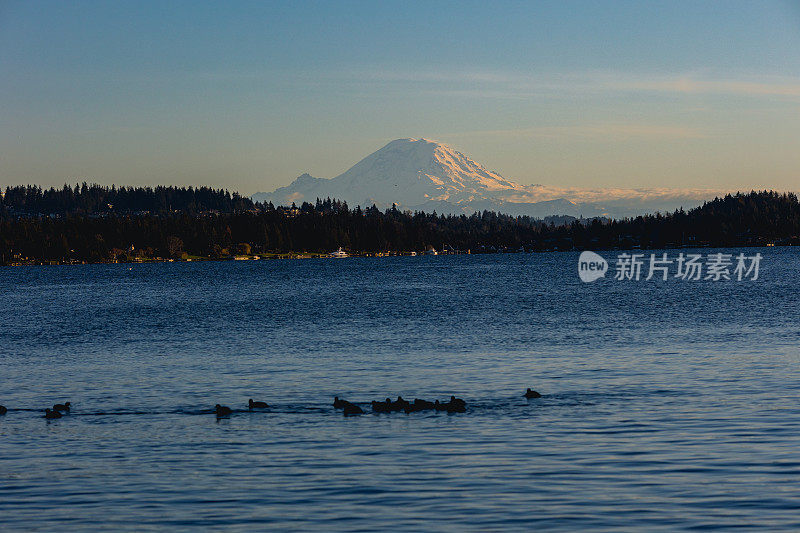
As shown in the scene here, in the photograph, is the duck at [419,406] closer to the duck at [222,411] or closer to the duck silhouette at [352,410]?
the duck silhouette at [352,410]

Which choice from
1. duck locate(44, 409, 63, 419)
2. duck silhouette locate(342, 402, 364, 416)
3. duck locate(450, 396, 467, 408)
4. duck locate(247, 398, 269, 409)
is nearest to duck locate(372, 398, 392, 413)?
duck silhouette locate(342, 402, 364, 416)

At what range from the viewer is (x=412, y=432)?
36.1 metres

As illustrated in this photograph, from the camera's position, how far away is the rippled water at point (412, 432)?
2550 centimetres

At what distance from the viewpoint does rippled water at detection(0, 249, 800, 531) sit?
83.7 feet

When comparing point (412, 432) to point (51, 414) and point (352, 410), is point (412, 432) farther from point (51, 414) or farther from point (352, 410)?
point (51, 414)

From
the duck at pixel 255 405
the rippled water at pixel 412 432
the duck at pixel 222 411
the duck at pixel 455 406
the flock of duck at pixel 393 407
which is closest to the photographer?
the rippled water at pixel 412 432

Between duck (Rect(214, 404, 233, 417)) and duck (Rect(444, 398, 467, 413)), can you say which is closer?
duck (Rect(444, 398, 467, 413))

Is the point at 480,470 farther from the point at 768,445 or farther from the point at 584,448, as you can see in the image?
the point at 768,445

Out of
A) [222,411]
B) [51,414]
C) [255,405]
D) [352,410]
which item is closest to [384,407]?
[352,410]

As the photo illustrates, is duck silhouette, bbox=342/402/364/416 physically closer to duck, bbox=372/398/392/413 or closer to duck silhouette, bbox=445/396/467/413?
duck, bbox=372/398/392/413

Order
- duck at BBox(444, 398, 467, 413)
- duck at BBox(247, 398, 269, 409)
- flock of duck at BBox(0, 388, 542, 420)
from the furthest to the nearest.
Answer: duck at BBox(247, 398, 269, 409) < flock of duck at BBox(0, 388, 542, 420) < duck at BBox(444, 398, 467, 413)

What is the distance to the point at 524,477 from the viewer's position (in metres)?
28.5

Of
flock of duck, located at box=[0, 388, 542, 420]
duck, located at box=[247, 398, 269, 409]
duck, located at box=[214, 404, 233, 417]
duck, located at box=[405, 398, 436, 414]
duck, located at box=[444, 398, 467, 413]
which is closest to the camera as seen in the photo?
duck, located at box=[444, 398, 467, 413]

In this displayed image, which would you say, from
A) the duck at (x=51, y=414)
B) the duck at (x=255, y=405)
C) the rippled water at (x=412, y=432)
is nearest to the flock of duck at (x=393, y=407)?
the duck at (x=51, y=414)
